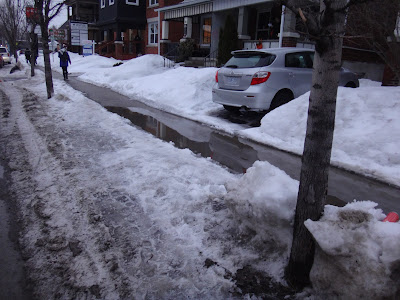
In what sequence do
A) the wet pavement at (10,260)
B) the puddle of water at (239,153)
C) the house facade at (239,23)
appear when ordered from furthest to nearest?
the house facade at (239,23)
the puddle of water at (239,153)
the wet pavement at (10,260)

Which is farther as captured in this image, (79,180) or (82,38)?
(82,38)

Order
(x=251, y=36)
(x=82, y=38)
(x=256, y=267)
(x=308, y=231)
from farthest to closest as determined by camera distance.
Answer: (x=82, y=38) < (x=251, y=36) < (x=256, y=267) < (x=308, y=231)

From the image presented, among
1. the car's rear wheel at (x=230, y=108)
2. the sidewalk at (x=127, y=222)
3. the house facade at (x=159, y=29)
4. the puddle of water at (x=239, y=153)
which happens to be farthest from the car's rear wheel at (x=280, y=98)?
the house facade at (x=159, y=29)

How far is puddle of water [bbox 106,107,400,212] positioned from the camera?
4633 mm

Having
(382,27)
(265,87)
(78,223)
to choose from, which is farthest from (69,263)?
(382,27)

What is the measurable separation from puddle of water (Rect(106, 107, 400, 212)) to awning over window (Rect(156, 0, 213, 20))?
10054mm

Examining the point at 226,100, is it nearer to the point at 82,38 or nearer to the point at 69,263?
the point at 69,263

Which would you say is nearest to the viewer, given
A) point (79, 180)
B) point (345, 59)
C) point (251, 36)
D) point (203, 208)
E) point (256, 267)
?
point (256, 267)

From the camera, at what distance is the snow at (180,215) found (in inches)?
97.4

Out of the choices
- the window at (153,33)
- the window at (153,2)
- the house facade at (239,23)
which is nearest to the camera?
the house facade at (239,23)

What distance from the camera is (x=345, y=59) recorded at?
1407 cm

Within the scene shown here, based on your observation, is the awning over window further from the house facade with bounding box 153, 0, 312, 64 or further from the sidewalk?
the sidewalk

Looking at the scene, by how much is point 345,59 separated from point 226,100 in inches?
317

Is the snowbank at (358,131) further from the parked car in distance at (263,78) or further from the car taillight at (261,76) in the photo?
the car taillight at (261,76)
